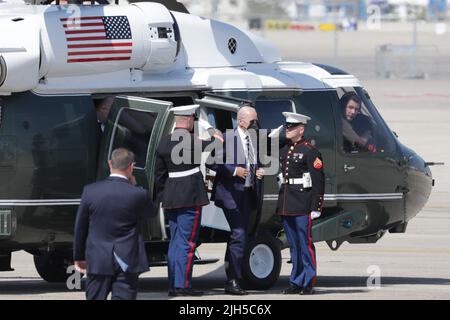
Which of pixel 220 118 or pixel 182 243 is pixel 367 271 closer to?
pixel 220 118

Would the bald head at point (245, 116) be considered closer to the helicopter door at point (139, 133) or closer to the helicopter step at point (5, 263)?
the helicopter door at point (139, 133)

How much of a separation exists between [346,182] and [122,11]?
3207 millimetres

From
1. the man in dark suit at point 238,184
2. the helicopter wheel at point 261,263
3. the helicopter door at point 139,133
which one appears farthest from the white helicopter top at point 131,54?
the helicopter wheel at point 261,263

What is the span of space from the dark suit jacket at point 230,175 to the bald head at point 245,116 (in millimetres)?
104

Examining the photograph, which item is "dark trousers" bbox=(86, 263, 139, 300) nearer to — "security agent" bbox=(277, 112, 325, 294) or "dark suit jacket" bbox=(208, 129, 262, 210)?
"dark suit jacket" bbox=(208, 129, 262, 210)

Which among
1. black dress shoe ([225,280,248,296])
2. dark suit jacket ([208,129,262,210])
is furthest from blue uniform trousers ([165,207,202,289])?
black dress shoe ([225,280,248,296])

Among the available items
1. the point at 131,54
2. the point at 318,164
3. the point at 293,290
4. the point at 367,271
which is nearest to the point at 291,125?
the point at 318,164

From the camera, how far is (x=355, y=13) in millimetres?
110562

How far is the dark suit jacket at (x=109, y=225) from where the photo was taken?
10016mm

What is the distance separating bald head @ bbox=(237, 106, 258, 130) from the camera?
530 inches

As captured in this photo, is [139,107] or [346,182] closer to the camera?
[139,107]
